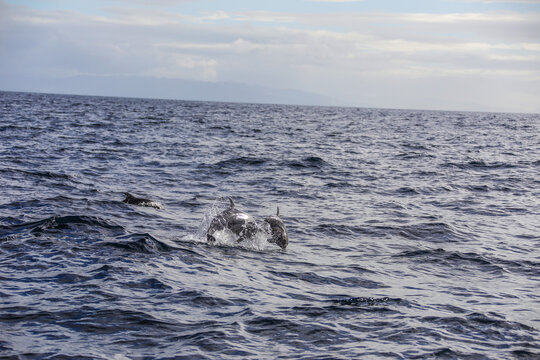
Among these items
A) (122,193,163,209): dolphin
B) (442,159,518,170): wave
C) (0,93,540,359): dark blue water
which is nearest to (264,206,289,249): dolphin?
(0,93,540,359): dark blue water

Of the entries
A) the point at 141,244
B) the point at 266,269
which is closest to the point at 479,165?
the point at 266,269

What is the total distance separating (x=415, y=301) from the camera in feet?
30.2

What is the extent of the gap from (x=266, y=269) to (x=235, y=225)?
91.2 inches

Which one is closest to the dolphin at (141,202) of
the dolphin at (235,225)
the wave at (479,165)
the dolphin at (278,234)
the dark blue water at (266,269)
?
the dark blue water at (266,269)

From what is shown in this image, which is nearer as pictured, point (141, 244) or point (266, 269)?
point (266, 269)

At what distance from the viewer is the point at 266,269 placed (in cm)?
1088

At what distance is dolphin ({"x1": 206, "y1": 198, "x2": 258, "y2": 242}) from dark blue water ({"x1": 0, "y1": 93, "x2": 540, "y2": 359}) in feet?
0.90

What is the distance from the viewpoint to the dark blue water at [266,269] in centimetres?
744

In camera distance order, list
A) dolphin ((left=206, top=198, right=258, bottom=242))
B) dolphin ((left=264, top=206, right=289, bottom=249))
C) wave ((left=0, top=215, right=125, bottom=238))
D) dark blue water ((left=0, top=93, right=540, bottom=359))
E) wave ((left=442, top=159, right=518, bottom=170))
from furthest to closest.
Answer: wave ((left=442, top=159, right=518, bottom=170)) < dolphin ((left=206, top=198, right=258, bottom=242)) < dolphin ((left=264, top=206, right=289, bottom=249)) < wave ((left=0, top=215, right=125, bottom=238)) < dark blue water ((left=0, top=93, right=540, bottom=359))

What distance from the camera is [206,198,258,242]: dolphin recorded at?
1292 cm

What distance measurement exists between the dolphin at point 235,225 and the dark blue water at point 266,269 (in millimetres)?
274

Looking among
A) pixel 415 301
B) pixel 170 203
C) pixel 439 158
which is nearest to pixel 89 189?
pixel 170 203

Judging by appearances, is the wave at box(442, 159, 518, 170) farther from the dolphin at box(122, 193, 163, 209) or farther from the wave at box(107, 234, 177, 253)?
the wave at box(107, 234, 177, 253)

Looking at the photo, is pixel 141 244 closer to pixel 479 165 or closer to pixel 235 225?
pixel 235 225
